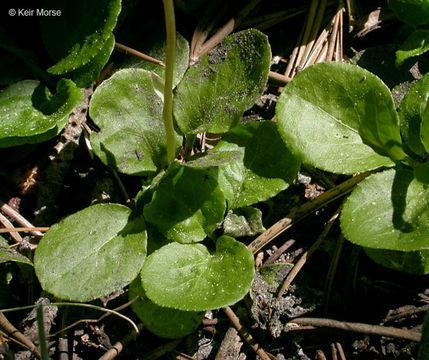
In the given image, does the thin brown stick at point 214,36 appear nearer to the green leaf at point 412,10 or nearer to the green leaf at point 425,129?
the green leaf at point 412,10

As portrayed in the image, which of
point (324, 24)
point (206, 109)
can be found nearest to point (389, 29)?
point (324, 24)

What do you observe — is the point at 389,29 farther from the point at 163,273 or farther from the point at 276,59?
the point at 163,273

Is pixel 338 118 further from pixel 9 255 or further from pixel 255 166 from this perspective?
pixel 9 255

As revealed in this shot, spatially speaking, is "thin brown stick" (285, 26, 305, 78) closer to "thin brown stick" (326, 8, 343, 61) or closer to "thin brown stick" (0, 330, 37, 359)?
"thin brown stick" (326, 8, 343, 61)

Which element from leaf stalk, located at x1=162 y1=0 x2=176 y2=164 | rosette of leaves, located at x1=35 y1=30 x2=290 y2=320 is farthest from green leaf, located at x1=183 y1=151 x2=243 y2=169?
leaf stalk, located at x1=162 y1=0 x2=176 y2=164

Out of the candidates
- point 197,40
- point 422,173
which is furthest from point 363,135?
point 197,40
